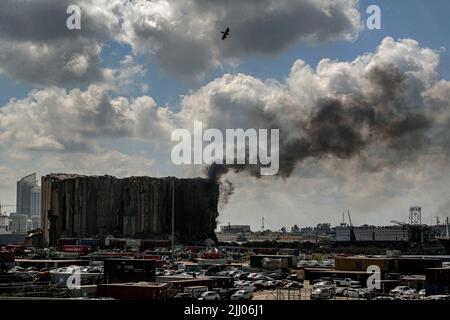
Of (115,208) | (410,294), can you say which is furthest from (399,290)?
(115,208)

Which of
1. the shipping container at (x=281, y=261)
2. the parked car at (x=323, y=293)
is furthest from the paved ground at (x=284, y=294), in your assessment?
the shipping container at (x=281, y=261)

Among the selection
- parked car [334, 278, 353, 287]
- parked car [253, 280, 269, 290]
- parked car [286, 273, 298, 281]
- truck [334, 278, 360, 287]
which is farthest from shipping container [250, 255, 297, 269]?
truck [334, 278, 360, 287]

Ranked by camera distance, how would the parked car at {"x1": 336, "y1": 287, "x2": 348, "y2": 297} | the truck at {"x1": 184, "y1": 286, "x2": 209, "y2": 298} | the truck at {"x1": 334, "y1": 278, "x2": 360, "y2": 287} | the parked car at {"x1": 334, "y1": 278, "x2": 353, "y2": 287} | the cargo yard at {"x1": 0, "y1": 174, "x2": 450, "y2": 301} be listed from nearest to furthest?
the truck at {"x1": 184, "y1": 286, "x2": 209, "y2": 298} → the cargo yard at {"x1": 0, "y1": 174, "x2": 450, "y2": 301} → the parked car at {"x1": 336, "y1": 287, "x2": 348, "y2": 297} → the truck at {"x1": 334, "y1": 278, "x2": 360, "y2": 287} → the parked car at {"x1": 334, "y1": 278, "x2": 353, "y2": 287}

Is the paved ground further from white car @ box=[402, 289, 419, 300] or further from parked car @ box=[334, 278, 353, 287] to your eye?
white car @ box=[402, 289, 419, 300]
